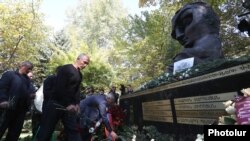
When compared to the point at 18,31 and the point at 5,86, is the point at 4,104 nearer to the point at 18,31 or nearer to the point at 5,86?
the point at 5,86

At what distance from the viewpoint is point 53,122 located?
513 centimetres

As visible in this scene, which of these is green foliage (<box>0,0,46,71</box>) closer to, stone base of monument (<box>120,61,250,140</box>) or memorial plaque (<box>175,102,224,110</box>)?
stone base of monument (<box>120,61,250,140</box>)

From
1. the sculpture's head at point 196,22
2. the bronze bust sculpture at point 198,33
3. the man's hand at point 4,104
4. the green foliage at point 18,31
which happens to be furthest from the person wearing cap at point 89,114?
the green foliage at point 18,31

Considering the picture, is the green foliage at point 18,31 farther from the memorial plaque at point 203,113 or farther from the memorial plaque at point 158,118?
the memorial plaque at point 203,113

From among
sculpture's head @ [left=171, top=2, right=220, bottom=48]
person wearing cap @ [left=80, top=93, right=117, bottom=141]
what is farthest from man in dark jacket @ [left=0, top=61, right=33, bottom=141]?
sculpture's head @ [left=171, top=2, right=220, bottom=48]

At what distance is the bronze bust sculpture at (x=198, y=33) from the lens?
27.0ft

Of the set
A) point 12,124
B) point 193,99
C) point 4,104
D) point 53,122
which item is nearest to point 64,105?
point 53,122

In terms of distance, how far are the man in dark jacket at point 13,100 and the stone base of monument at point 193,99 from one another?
2603 millimetres

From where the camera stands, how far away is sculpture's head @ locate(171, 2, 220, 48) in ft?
28.7

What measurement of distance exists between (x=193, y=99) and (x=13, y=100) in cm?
325

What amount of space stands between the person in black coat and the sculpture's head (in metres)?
4.38

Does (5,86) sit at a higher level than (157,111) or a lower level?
higher

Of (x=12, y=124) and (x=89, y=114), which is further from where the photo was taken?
(x=89, y=114)

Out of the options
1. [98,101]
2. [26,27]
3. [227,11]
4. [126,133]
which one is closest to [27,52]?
Result: [26,27]
